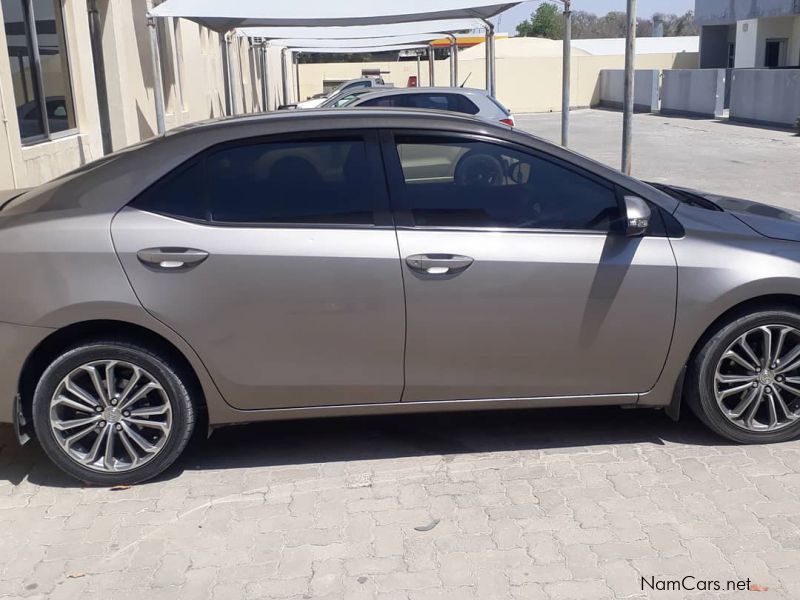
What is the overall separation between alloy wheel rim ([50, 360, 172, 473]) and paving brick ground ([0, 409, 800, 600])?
188 millimetres

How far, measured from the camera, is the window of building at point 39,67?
9.35 m

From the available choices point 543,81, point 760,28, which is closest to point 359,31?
point 760,28

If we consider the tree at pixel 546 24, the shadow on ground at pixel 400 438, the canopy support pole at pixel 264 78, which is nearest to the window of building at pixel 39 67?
the shadow on ground at pixel 400 438

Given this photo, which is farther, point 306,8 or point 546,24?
point 546,24

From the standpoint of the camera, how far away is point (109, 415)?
3918 mm

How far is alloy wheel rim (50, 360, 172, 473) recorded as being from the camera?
3.86m

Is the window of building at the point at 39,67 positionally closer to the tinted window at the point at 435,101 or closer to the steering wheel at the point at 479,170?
the tinted window at the point at 435,101

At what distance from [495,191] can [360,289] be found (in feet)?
2.66

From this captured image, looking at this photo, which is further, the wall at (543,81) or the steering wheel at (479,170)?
the wall at (543,81)

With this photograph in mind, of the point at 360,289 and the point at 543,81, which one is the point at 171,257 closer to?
the point at 360,289

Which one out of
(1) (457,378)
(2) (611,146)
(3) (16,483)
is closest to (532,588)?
(1) (457,378)

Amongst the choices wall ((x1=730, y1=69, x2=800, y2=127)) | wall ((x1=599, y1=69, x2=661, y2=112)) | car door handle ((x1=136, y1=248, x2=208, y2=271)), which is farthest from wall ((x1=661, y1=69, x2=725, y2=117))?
car door handle ((x1=136, y1=248, x2=208, y2=271))

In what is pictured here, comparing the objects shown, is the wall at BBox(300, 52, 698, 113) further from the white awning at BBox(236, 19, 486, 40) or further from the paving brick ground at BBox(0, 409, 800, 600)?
the paving brick ground at BBox(0, 409, 800, 600)

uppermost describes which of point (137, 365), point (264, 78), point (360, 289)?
point (264, 78)
